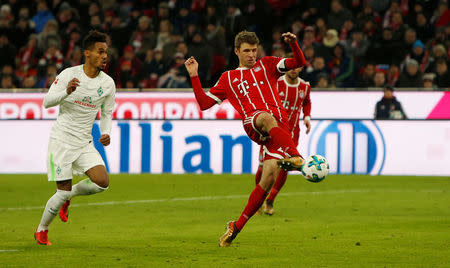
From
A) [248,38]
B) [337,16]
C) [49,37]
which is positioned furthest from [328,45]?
[248,38]

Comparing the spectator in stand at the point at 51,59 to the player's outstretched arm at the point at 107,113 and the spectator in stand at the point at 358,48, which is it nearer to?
the spectator in stand at the point at 358,48

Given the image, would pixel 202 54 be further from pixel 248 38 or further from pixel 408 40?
pixel 248 38

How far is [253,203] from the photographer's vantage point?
8070 mm

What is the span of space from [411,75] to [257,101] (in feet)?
35.1

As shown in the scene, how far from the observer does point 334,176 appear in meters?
16.6

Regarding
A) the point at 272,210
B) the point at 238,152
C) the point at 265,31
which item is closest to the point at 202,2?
the point at 265,31

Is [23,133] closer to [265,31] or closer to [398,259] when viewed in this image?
[265,31]

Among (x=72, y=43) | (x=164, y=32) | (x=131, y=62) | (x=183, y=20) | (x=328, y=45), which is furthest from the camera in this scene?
(x=72, y=43)

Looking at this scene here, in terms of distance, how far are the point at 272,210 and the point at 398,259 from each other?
3741 mm

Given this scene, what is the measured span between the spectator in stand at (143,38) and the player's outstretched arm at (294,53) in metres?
13.0

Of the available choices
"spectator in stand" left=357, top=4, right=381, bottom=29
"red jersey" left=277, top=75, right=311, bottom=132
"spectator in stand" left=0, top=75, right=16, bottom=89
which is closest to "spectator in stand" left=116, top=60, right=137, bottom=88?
"spectator in stand" left=0, top=75, right=16, bottom=89

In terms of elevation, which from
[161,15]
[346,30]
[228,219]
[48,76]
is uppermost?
[161,15]

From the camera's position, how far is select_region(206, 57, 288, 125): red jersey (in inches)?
329

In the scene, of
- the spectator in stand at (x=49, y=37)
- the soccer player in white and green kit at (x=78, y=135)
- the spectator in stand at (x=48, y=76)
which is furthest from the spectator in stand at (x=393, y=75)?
the soccer player in white and green kit at (x=78, y=135)
